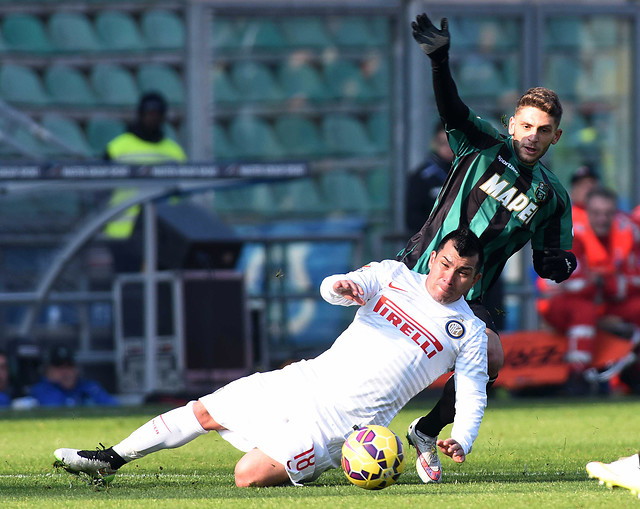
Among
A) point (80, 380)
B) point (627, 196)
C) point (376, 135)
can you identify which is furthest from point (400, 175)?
point (80, 380)

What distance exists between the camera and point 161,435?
Result: 5574 millimetres

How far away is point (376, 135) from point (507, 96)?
1.62m

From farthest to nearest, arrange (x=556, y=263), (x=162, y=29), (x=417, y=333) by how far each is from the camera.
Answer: (x=162, y=29) → (x=556, y=263) → (x=417, y=333)

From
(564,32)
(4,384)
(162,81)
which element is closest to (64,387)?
(4,384)

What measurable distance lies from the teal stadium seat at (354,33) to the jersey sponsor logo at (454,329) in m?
9.20

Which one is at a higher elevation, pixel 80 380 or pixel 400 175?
pixel 400 175

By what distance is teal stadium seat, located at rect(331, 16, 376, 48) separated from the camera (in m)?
14.3

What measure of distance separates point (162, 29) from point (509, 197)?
858cm

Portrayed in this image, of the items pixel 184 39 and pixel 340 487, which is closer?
pixel 340 487

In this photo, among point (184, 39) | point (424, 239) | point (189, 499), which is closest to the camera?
point (189, 499)

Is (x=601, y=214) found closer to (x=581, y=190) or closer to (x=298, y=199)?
(x=581, y=190)

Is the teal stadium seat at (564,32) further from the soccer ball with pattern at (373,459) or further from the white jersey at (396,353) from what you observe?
the soccer ball with pattern at (373,459)

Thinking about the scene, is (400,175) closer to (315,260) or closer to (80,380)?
(315,260)

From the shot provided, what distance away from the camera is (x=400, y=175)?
1424 centimetres
